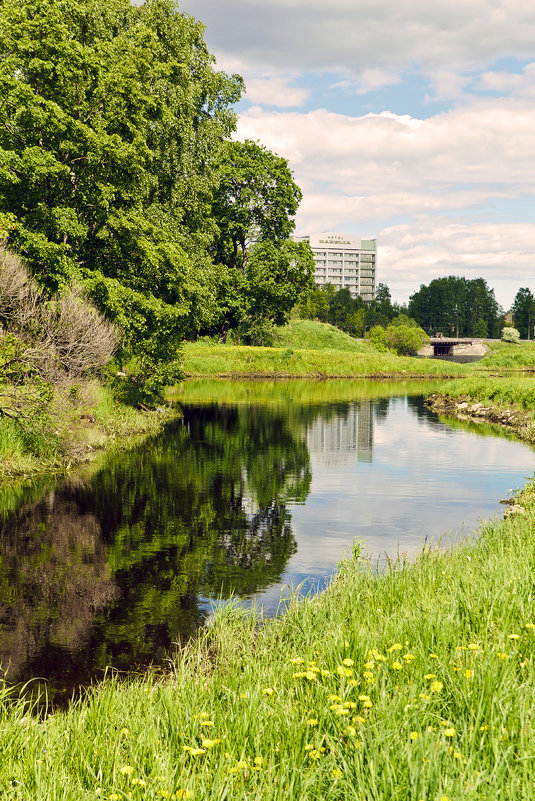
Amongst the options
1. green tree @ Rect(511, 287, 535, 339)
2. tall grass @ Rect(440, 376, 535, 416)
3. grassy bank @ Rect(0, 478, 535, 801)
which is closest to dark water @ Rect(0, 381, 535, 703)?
grassy bank @ Rect(0, 478, 535, 801)

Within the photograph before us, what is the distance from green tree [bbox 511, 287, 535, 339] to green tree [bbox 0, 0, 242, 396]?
17595 centimetres

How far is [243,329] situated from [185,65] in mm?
45175

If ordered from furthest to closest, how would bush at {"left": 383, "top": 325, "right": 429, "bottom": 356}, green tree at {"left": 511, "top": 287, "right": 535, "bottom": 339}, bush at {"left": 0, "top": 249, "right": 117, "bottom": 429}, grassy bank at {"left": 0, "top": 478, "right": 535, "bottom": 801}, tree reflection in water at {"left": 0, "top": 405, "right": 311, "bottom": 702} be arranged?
green tree at {"left": 511, "top": 287, "right": 535, "bottom": 339}, bush at {"left": 383, "top": 325, "right": 429, "bottom": 356}, bush at {"left": 0, "top": 249, "right": 117, "bottom": 429}, tree reflection in water at {"left": 0, "top": 405, "right": 311, "bottom": 702}, grassy bank at {"left": 0, "top": 478, "right": 535, "bottom": 801}

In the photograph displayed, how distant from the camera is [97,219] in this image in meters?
27.6

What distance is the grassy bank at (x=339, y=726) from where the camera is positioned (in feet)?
14.4

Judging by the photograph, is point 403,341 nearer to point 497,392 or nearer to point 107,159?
point 497,392

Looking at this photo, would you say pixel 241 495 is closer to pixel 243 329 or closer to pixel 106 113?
pixel 106 113

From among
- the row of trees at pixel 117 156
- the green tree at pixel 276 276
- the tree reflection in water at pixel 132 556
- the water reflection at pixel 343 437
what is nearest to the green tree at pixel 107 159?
the row of trees at pixel 117 156

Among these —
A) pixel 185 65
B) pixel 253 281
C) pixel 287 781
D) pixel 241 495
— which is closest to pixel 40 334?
pixel 241 495

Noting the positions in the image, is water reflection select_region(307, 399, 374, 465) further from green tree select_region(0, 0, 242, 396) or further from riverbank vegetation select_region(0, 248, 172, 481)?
riverbank vegetation select_region(0, 248, 172, 481)

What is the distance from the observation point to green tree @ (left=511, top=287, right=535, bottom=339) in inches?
7594

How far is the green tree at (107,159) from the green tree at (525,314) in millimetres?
175948

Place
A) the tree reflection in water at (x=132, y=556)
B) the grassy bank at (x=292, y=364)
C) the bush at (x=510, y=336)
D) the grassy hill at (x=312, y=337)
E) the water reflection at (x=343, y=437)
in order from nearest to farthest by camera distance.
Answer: the tree reflection in water at (x=132, y=556), the water reflection at (x=343, y=437), the grassy bank at (x=292, y=364), the grassy hill at (x=312, y=337), the bush at (x=510, y=336)

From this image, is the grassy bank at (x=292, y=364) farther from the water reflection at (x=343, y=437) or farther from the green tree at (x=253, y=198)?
the water reflection at (x=343, y=437)
